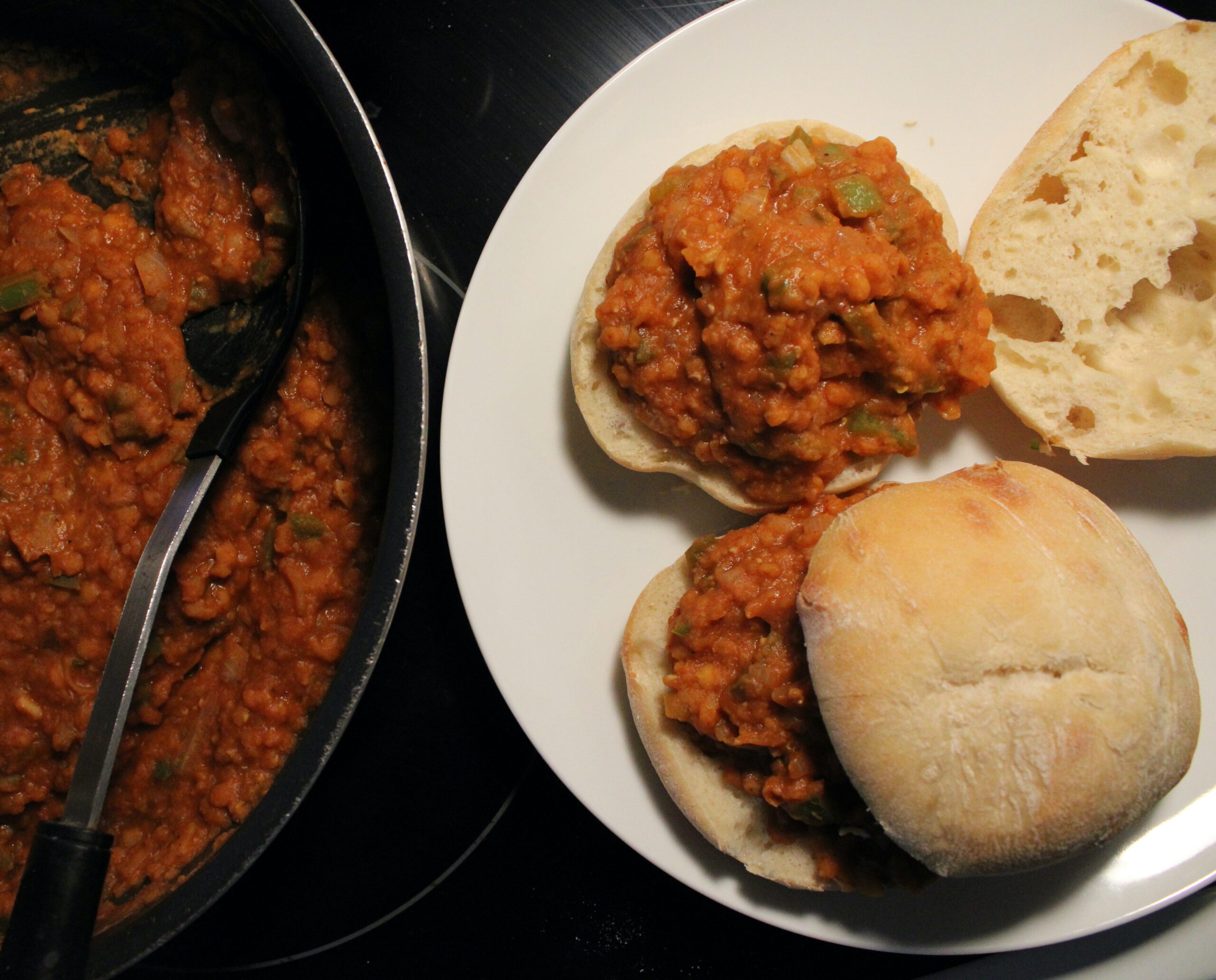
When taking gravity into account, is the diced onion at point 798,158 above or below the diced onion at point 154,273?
above

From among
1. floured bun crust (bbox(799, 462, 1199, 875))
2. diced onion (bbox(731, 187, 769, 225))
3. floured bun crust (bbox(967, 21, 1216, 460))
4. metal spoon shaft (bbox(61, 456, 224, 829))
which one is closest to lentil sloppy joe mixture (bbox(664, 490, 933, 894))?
floured bun crust (bbox(799, 462, 1199, 875))

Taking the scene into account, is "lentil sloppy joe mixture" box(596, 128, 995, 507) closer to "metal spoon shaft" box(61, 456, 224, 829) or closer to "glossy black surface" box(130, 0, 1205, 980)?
"glossy black surface" box(130, 0, 1205, 980)

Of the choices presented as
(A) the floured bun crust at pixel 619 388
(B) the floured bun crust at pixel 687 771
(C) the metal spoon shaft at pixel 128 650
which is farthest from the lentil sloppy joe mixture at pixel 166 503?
(B) the floured bun crust at pixel 687 771

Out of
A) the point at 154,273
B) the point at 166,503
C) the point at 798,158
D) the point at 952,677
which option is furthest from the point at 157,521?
the point at 952,677

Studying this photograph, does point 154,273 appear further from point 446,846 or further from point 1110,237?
point 1110,237

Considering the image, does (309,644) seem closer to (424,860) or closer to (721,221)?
(424,860)

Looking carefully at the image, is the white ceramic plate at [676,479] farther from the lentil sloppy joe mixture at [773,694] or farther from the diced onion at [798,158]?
the diced onion at [798,158]
